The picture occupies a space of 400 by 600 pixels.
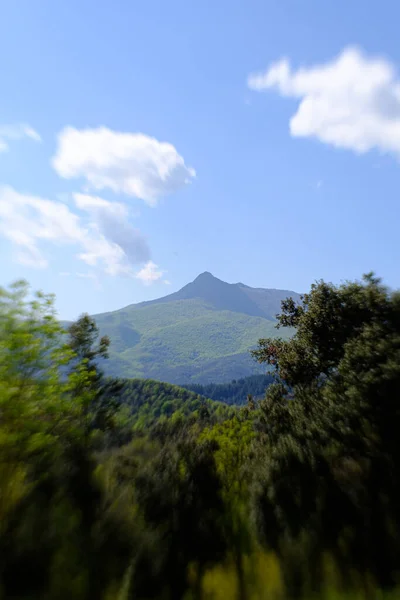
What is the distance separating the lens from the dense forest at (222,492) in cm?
787

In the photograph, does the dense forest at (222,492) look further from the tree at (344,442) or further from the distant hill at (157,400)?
the distant hill at (157,400)

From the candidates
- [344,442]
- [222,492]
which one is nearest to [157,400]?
[222,492]

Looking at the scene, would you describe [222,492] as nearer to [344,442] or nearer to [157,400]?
[344,442]

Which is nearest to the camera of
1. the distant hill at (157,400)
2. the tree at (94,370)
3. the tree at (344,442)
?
the tree at (344,442)

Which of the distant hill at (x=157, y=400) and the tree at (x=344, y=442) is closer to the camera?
the tree at (x=344, y=442)

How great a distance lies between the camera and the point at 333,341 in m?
23.0

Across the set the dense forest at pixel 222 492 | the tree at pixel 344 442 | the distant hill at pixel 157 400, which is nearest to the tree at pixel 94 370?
the dense forest at pixel 222 492

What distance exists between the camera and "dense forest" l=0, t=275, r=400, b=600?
7.87 metres

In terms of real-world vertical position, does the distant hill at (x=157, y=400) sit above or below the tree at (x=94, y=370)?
below

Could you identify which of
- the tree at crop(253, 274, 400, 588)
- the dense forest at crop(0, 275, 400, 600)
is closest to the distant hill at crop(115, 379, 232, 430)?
the tree at crop(253, 274, 400, 588)

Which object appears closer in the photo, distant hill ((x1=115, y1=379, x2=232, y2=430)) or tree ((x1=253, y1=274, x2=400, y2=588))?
tree ((x1=253, y1=274, x2=400, y2=588))

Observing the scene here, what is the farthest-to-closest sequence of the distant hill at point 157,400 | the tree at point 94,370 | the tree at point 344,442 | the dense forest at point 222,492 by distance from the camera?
the distant hill at point 157,400 < the tree at point 94,370 < the tree at point 344,442 < the dense forest at point 222,492

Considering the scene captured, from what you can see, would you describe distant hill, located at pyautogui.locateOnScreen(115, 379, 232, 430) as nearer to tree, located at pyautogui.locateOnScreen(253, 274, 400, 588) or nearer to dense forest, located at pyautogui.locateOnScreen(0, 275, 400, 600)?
tree, located at pyautogui.locateOnScreen(253, 274, 400, 588)

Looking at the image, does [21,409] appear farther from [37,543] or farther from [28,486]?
[37,543]
